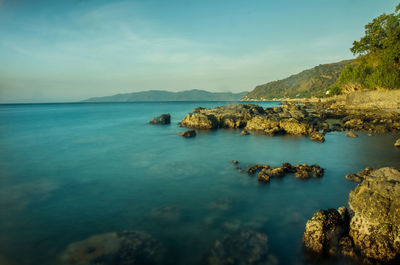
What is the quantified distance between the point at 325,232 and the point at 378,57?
59672 millimetres

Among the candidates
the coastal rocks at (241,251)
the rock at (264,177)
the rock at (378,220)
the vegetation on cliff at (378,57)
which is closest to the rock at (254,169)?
the rock at (264,177)

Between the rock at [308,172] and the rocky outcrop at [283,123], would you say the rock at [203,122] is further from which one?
the rock at [308,172]

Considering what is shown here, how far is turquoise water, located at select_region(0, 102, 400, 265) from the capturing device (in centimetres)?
675

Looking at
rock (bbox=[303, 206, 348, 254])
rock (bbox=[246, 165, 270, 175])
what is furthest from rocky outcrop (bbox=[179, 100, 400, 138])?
rock (bbox=[303, 206, 348, 254])

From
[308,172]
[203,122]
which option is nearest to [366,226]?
[308,172]

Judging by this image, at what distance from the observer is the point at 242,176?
38.7 ft

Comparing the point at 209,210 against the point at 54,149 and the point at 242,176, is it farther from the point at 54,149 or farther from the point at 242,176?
the point at 54,149

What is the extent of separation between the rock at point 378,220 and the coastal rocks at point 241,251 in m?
2.33

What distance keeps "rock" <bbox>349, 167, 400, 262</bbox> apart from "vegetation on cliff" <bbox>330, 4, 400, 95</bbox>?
44.6 meters

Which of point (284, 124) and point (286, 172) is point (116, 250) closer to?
point (286, 172)

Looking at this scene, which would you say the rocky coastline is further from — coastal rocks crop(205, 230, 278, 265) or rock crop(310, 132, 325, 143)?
coastal rocks crop(205, 230, 278, 265)

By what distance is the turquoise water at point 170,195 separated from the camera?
22.1 feet

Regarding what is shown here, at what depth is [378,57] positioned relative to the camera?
48.5 meters

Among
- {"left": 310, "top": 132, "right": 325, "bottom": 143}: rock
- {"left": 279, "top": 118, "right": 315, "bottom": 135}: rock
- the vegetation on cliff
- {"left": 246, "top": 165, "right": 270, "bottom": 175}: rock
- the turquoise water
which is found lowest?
the turquoise water
